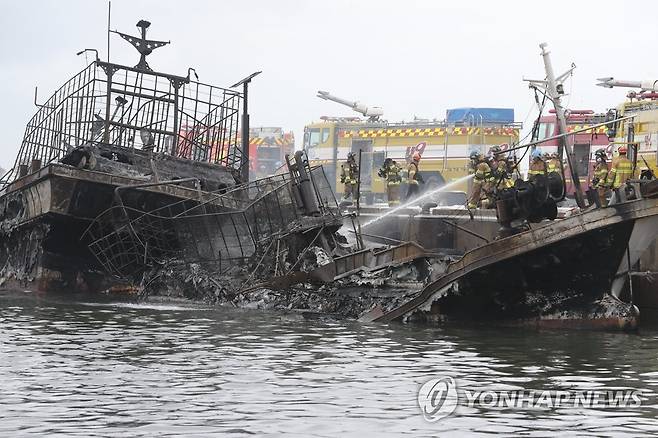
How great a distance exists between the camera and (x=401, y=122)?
117 feet

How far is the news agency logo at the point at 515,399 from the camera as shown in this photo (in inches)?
324

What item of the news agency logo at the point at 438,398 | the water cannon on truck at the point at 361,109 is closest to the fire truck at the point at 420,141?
the water cannon on truck at the point at 361,109

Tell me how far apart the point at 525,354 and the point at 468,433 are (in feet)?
13.2

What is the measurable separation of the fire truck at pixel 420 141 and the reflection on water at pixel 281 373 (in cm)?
2040

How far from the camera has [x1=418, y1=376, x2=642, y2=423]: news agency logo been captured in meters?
8.23

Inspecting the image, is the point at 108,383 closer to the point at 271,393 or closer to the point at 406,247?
the point at 271,393

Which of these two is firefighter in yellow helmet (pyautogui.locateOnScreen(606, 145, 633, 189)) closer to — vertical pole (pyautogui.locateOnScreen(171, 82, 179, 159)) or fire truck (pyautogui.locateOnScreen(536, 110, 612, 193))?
vertical pole (pyautogui.locateOnScreen(171, 82, 179, 159))

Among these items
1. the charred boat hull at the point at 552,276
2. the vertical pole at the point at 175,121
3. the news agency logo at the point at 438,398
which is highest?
the vertical pole at the point at 175,121

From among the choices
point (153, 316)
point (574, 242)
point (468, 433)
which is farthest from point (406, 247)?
point (468, 433)

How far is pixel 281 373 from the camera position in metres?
9.79

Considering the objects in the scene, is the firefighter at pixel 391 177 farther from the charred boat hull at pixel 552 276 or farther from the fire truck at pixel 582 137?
the charred boat hull at pixel 552 276

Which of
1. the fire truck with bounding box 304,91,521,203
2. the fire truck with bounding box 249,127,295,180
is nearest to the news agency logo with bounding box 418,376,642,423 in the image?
the fire truck with bounding box 304,91,521,203

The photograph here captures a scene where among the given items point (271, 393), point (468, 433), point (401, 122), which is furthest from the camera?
point (401, 122)

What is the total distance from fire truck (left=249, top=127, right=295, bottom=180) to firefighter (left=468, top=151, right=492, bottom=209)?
27.6 metres
